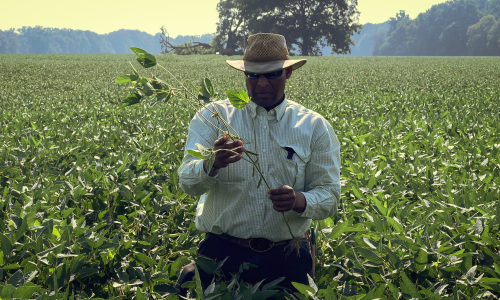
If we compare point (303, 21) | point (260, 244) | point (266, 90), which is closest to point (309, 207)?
point (260, 244)

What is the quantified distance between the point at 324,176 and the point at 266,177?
343 millimetres

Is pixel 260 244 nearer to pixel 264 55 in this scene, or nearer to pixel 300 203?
pixel 300 203

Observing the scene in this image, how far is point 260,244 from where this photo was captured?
244cm

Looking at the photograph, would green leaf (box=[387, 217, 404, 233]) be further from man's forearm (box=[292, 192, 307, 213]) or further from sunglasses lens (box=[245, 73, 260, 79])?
sunglasses lens (box=[245, 73, 260, 79])

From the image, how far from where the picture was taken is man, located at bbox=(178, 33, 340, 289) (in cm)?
240

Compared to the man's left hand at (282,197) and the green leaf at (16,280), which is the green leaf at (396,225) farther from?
the green leaf at (16,280)

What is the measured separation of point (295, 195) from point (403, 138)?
3803mm

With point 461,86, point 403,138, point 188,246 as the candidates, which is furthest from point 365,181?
point 461,86

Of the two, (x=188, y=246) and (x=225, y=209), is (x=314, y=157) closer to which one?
(x=225, y=209)

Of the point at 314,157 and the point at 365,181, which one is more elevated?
the point at 314,157

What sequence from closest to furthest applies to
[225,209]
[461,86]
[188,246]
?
1. [225,209]
2. [188,246]
3. [461,86]

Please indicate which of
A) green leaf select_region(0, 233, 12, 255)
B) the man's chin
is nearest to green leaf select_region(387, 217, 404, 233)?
the man's chin

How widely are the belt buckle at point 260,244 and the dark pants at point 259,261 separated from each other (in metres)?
0.02

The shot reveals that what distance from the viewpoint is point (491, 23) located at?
9825cm
